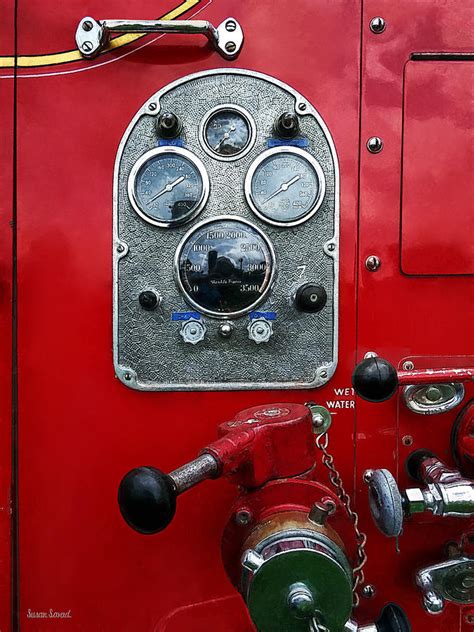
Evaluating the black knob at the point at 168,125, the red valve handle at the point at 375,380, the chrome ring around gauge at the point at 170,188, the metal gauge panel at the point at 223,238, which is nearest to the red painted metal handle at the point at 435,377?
the red valve handle at the point at 375,380

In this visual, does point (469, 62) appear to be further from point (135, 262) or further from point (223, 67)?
point (135, 262)

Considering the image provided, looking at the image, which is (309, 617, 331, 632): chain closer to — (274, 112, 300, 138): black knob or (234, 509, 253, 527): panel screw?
(234, 509, 253, 527): panel screw

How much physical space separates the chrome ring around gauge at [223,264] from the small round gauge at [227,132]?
0.58 ft

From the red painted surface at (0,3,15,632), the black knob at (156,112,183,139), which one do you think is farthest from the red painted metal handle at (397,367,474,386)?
the red painted surface at (0,3,15,632)

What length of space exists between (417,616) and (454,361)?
74cm

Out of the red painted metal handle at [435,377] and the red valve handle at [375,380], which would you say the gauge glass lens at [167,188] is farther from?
the red painted metal handle at [435,377]

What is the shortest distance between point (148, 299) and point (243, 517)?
59 centimetres

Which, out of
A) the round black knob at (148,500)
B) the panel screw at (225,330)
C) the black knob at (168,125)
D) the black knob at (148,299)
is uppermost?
the black knob at (168,125)

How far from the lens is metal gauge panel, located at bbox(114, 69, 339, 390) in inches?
53.6

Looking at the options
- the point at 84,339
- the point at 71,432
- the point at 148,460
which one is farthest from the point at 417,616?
the point at 84,339

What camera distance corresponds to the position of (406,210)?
1388 mm

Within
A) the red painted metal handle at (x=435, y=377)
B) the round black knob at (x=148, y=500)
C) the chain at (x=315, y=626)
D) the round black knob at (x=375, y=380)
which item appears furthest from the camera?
the red painted metal handle at (x=435, y=377)

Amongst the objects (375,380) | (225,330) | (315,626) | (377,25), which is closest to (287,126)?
(377,25)

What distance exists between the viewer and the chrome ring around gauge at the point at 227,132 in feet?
4.47
